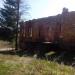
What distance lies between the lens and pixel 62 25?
2270 centimetres

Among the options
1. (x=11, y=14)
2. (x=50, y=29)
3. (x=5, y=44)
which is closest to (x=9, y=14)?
(x=11, y=14)

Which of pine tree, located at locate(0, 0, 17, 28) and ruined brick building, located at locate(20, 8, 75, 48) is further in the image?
pine tree, located at locate(0, 0, 17, 28)

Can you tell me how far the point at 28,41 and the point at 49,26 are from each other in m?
4.53

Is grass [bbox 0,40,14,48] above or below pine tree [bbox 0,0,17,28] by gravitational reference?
below

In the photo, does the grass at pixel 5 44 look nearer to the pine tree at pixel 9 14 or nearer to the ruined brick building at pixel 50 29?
the pine tree at pixel 9 14

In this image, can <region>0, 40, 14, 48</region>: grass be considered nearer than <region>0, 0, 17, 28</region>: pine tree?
No

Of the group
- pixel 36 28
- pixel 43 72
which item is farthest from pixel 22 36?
pixel 43 72

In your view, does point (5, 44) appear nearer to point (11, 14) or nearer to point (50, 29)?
point (11, 14)

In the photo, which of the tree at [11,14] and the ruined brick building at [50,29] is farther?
the tree at [11,14]

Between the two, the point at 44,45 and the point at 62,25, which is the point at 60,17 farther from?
the point at 44,45

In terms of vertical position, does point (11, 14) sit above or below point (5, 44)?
above

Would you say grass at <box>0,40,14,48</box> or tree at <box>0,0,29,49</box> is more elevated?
tree at <box>0,0,29,49</box>

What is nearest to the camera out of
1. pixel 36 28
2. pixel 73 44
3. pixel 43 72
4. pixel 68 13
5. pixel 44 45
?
pixel 43 72

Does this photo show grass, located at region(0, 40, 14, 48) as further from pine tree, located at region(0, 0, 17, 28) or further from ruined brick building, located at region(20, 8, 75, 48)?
ruined brick building, located at region(20, 8, 75, 48)
